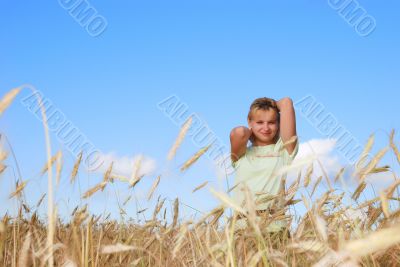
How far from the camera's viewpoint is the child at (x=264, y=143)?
375 centimetres

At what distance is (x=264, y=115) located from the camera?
12.9 ft

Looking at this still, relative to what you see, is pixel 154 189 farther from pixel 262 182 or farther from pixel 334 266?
pixel 262 182

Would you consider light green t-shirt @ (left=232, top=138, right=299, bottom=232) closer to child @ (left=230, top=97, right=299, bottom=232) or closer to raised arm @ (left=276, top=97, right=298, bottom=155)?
child @ (left=230, top=97, right=299, bottom=232)

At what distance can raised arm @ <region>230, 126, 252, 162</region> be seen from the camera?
3.69m

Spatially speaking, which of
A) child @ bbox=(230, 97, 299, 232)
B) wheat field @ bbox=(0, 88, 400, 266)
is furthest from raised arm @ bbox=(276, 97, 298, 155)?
wheat field @ bbox=(0, 88, 400, 266)

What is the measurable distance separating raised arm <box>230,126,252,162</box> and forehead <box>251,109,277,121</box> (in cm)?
24

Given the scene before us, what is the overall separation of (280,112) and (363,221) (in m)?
1.79

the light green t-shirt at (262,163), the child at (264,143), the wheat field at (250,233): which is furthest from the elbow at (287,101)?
the wheat field at (250,233)

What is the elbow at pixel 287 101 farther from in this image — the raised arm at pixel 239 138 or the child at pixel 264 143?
the raised arm at pixel 239 138

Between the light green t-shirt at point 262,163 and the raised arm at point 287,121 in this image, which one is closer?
the raised arm at point 287,121

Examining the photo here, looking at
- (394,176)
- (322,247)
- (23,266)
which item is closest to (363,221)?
(394,176)

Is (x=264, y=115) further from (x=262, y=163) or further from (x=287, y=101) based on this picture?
(x=262, y=163)

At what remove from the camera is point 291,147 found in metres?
3.75

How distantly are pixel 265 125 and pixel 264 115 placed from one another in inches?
3.2
